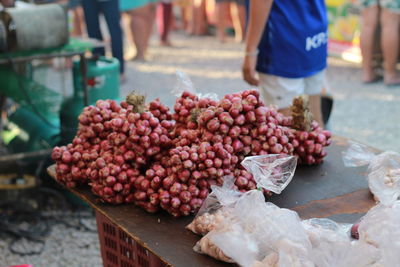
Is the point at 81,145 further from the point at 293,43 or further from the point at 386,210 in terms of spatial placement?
the point at 293,43

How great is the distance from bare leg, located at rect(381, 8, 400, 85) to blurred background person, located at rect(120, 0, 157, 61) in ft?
8.98

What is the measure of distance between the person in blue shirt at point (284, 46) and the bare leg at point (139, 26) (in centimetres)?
406

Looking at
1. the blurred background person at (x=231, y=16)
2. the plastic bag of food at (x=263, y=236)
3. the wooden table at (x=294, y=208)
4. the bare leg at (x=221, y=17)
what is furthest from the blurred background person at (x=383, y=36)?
the plastic bag of food at (x=263, y=236)

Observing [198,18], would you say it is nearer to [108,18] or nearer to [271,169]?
[108,18]

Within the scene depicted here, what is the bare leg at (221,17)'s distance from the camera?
26.1ft

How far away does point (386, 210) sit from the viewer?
1.32 meters

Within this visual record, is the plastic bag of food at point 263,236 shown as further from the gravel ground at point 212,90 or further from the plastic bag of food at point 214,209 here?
the gravel ground at point 212,90

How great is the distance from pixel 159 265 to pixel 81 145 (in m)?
0.55

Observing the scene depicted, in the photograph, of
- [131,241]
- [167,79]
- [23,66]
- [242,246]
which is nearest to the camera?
[242,246]

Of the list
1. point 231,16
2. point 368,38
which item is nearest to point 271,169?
point 368,38

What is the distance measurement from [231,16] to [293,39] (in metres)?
5.87

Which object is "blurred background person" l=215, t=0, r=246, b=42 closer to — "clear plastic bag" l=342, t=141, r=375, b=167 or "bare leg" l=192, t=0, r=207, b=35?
"bare leg" l=192, t=0, r=207, b=35

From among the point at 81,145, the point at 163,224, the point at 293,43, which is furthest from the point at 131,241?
the point at 293,43

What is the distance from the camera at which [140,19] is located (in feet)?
21.7
